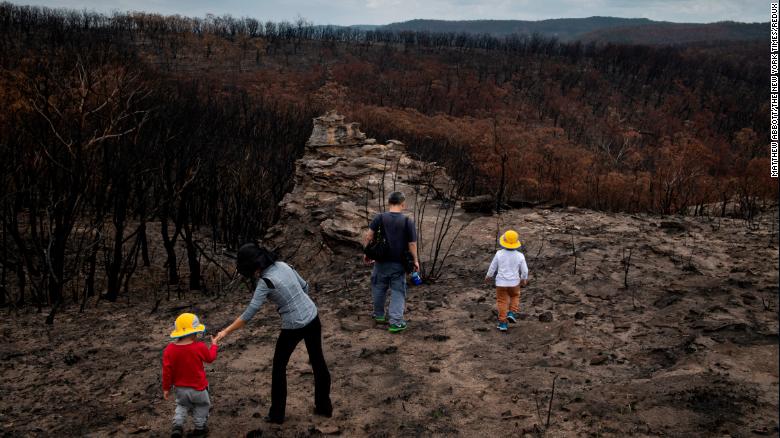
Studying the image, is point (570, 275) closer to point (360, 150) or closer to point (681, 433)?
point (681, 433)

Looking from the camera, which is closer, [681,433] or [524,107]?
[681,433]

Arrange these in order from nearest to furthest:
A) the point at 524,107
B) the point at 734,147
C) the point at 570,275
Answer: the point at 570,275
the point at 734,147
the point at 524,107

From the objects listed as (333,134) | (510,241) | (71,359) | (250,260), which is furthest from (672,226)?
(333,134)

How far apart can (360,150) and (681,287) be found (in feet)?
36.5

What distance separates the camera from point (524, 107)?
68.9m

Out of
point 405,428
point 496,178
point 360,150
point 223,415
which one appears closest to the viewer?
point 405,428

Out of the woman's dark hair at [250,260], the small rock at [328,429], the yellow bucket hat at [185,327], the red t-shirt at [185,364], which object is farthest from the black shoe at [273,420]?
the woman's dark hair at [250,260]

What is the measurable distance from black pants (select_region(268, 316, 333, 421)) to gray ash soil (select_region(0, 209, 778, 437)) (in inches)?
6.0

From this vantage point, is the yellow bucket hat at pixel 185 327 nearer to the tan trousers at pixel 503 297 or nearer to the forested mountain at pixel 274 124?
the tan trousers at pixel 503 297

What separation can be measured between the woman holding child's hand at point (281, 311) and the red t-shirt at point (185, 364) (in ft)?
0.59

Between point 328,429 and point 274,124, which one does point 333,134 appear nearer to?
point 274,124

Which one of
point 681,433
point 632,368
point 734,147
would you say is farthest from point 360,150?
point 734,147

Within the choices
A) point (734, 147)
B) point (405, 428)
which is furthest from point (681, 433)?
point (734, 147)

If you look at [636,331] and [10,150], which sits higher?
[10,150]
